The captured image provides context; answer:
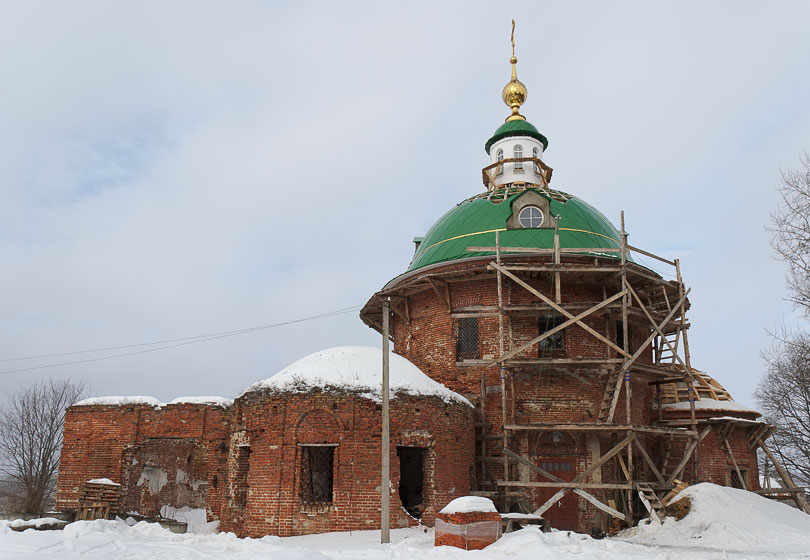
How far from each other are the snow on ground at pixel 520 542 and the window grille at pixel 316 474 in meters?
1.18

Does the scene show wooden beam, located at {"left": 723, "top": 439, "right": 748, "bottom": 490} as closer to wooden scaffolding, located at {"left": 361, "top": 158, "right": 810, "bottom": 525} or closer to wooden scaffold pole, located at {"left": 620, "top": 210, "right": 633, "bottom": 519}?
wooden scaffolding, located at {"left": 361, "top": 158, "right": 810, "bottom": 525}

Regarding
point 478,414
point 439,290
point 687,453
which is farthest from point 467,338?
point 687,453

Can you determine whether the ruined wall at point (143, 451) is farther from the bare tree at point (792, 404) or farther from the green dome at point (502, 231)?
the bare tree at point (792, 404)

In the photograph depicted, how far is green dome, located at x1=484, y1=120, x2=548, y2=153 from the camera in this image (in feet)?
77.7

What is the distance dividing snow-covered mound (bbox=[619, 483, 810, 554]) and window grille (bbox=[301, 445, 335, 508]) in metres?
6.61

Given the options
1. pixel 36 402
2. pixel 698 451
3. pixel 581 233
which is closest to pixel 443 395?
pixel 581 233

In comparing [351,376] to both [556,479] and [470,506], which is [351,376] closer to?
[470,506]

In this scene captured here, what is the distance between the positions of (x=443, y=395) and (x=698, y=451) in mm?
8355

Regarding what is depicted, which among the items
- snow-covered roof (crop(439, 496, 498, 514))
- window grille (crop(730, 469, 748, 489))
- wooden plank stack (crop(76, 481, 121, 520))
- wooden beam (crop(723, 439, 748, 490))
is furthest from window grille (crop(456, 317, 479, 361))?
wooden plank stack (crop(76, 481, 121, 520))

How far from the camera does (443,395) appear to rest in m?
15.5

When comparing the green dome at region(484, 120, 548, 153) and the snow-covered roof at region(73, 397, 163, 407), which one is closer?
the snow-covered roof at region(73, 397, 163, 407)

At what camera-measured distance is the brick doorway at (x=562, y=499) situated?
16.2 metres

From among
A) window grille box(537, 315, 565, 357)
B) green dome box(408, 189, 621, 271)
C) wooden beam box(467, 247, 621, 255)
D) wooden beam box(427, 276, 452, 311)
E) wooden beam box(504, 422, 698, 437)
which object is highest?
green dome box(408, 189, 621, 271)

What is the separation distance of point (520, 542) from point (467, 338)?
7.58m
